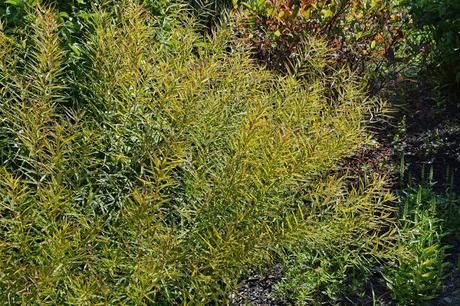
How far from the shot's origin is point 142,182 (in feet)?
10.0

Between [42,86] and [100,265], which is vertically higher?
[42,86]

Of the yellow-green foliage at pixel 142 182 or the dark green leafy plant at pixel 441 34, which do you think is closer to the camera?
the yellow-green foliage at pixel 142 182

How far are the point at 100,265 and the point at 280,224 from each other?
741 mm

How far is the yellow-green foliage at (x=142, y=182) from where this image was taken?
9.21 ft

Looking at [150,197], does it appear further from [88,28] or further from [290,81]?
[88,28]

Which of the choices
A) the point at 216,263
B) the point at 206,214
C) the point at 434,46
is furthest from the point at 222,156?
the point at 434,46

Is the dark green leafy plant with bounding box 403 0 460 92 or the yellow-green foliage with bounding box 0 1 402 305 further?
the dark green leafy plant with bounding box 403 0 460 92

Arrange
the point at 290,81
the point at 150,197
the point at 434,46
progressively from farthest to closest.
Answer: the point at 434,46, the point at 290,81, the point at 150,197

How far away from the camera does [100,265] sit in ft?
9.82

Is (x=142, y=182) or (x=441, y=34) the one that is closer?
(x=142, y=182)

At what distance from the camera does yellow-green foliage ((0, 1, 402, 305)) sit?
281 centimetres

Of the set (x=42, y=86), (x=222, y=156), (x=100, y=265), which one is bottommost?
(x=100, y=265)

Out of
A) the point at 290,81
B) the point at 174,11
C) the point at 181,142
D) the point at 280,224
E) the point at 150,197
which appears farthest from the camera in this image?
the point at 174,11

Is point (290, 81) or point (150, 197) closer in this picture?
point (150, 197)
